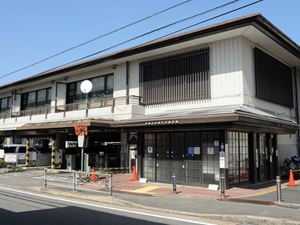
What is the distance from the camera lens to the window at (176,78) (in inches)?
667

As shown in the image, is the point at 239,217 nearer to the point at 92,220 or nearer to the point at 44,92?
the point at 92,220

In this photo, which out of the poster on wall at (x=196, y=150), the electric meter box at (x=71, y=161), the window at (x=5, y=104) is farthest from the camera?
the window at (x=5, y=104)

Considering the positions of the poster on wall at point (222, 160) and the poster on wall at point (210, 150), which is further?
the poster on wall at point (210, 150)

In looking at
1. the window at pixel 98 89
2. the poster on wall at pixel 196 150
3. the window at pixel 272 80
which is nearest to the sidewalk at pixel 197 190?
the poster on wall at pixel 196 150

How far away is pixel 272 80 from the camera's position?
18.6 metres

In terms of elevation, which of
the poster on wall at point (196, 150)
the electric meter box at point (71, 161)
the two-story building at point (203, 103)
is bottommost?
the electric meter box at point (71, 161)

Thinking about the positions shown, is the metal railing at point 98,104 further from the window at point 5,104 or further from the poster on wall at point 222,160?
the poster on wall at point 222,160

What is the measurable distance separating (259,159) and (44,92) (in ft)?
67.3

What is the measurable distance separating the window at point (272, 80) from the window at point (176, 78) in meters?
3.00

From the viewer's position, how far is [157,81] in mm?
18969

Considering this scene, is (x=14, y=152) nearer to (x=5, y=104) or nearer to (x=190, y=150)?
(x=5, y=104)

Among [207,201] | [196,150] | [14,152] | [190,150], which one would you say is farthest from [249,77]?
[14,152]

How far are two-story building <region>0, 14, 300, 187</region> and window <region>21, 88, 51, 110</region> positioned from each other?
18.5 feet

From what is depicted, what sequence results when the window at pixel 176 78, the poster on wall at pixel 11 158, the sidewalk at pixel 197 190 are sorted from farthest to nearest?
the poster on wall at pixel 11 158 → the window at pixel 176 78 → the sidewalk at pixel 197 190
